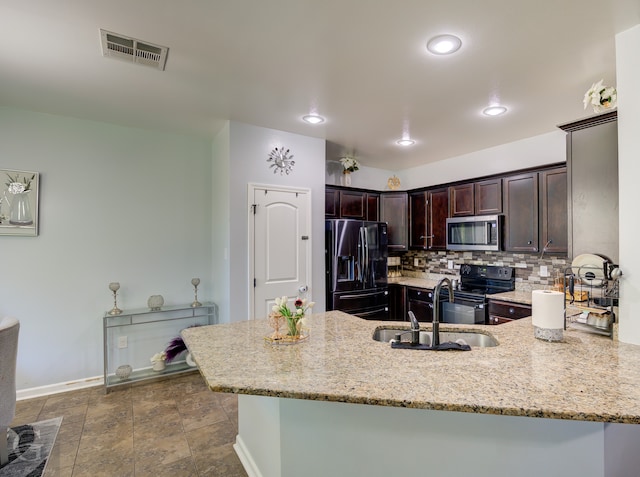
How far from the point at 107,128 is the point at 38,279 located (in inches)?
63.4

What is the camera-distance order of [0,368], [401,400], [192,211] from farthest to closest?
[192,211] < [0,368] < [401,400]

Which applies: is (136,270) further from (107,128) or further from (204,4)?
(204,4)

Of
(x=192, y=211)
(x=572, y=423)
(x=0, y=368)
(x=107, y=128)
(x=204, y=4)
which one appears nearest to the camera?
(x=572, y=423)

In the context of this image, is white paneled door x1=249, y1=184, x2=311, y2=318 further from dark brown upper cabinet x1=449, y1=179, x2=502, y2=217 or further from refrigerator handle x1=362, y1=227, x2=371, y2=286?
dark brown upper cabinet x1=449, y1=179, x2=502, y2=217

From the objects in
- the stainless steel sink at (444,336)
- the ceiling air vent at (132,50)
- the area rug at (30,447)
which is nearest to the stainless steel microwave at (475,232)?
the stainless steel sink at (444,336)

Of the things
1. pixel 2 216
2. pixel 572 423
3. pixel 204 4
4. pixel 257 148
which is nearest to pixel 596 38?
pixel 572 423

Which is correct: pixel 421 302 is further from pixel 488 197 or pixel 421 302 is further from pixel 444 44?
pixel 444 44

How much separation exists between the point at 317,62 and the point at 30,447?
10.8ft

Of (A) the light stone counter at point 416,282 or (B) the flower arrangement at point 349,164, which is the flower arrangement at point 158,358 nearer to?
(A) the light stone counter at point 416,282

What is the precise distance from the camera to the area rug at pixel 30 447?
2.04 meters

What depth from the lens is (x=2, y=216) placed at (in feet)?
9.65

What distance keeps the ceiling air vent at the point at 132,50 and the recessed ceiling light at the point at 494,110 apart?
8.59ft

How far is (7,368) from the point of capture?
6.26ft

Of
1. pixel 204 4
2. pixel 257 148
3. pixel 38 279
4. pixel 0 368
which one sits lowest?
pixel 0 368
